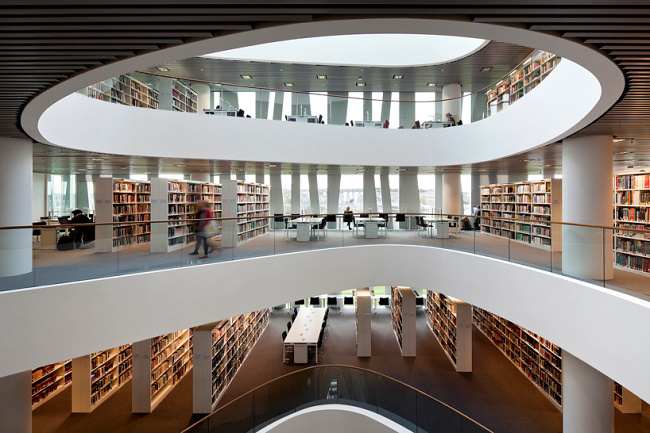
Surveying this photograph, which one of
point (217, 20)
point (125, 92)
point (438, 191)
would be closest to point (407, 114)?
point (438, 191)

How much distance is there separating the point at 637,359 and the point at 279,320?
432 inches

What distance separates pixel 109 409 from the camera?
7.24 m

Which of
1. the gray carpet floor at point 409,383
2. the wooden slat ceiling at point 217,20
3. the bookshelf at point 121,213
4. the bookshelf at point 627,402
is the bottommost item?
the gray carpet floor at point 409,383

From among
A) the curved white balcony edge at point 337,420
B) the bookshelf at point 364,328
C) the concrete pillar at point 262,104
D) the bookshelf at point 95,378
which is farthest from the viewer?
the bookshelf at point 364,328

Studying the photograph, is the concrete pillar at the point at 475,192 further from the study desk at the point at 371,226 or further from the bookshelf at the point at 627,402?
the bookshelf at the point at 627,402

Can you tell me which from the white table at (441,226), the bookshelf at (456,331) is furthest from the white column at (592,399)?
the bookshelf at (456,331)

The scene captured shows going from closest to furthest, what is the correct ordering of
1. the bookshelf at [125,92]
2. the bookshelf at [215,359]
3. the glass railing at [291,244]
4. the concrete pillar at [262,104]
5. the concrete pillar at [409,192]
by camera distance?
the glass railing at [291,244] < the bookshelf at [125,92] < the bookshelf at [215,359] < the concrete pillar at [262,104] < the concrete pillar at [409,192]

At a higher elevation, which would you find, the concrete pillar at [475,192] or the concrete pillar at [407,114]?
the concrete pillar at [407,114]

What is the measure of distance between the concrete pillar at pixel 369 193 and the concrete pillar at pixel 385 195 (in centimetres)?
29

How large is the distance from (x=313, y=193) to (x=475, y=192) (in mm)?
6398

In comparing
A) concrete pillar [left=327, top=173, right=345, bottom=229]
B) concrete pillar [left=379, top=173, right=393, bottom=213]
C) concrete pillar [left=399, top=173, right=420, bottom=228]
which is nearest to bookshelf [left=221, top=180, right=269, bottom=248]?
concrete pillar [left=327, top=173, right=345, bottom=229]

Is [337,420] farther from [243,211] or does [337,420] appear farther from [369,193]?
[369,193]

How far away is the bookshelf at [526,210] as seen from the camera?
216 inches

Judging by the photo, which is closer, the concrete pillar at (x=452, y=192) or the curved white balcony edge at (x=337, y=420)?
the curved white balcony edge at (x=337, y=420)
